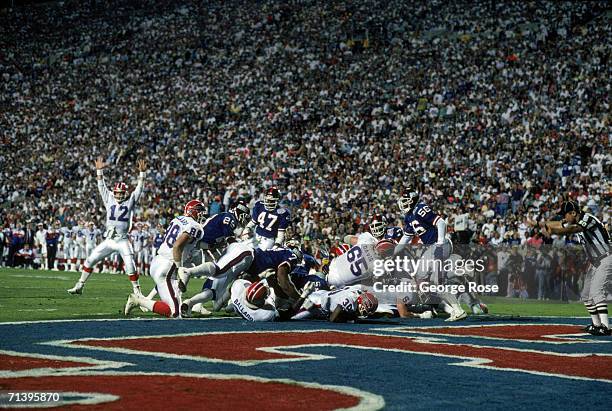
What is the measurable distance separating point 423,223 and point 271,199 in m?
2.86

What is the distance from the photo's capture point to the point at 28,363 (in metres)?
6.92

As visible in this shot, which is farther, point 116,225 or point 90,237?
point 90,237

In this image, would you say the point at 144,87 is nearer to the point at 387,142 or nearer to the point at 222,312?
the point at 387,142

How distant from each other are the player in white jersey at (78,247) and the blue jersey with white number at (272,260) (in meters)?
19.8

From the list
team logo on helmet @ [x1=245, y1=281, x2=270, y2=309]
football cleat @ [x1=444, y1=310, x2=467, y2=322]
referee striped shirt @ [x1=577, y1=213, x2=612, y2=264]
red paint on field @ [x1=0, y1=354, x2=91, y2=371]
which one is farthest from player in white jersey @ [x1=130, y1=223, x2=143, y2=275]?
red paint on field @ [x1=0, y1=354, x2=91, y2=371]

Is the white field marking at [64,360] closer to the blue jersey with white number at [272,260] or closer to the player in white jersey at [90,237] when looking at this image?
the blue jersey with white number at [272,260]

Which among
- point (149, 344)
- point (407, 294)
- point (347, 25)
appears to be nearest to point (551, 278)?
point (407, 294)

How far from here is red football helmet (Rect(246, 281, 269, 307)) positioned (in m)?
11.3

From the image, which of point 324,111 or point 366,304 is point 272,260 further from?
point 324,111

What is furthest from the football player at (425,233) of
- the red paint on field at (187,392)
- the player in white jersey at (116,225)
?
the red paint on field at (187,392)

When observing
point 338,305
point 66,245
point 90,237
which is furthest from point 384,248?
point 66,245

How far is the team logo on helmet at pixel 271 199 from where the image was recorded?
1471cm

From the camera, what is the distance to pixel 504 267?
18625mm

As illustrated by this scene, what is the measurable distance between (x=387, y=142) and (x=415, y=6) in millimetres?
11402
